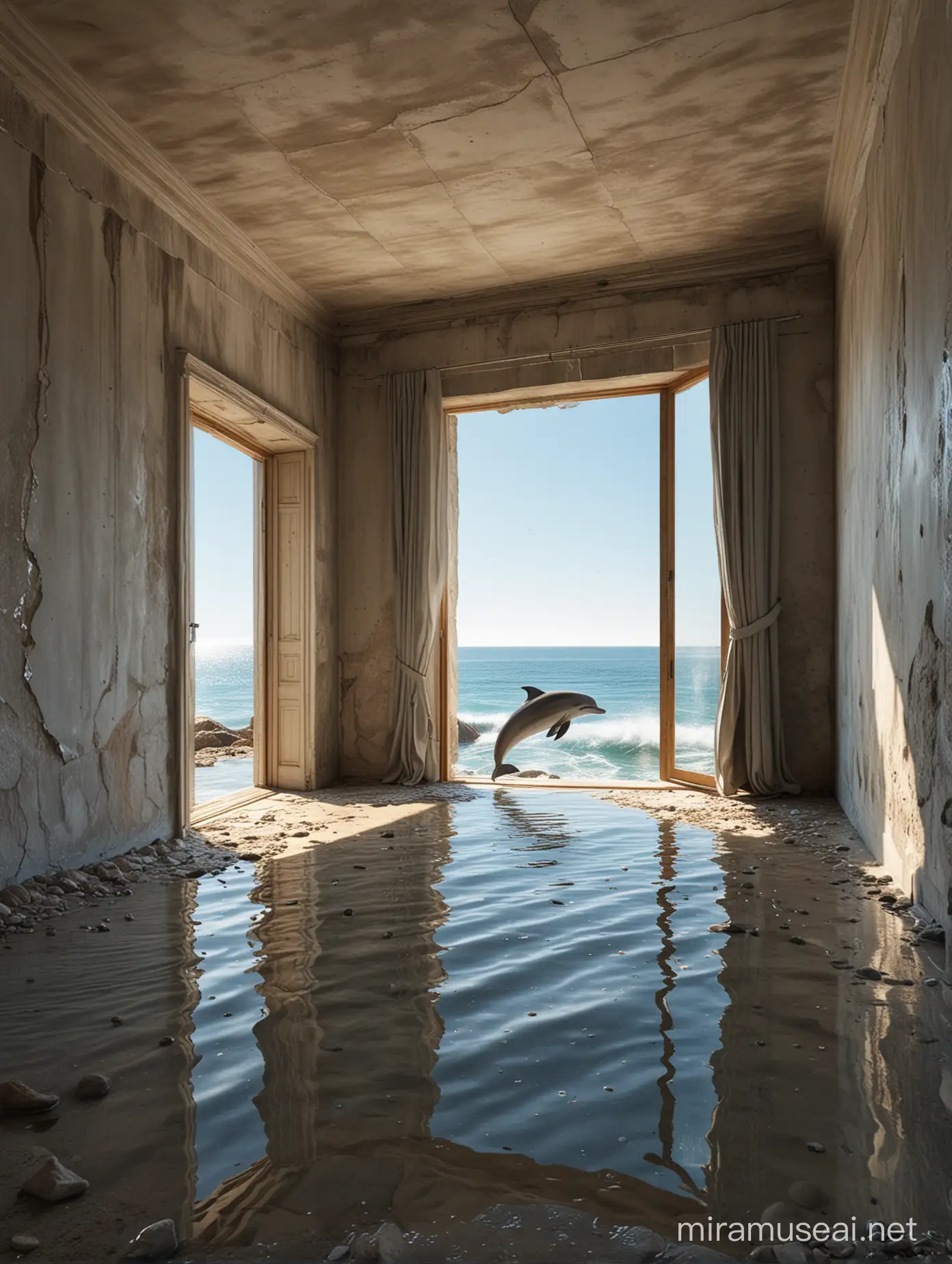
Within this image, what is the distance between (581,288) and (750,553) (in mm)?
2093

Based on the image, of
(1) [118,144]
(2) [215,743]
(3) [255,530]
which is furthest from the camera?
(2) [215,743]

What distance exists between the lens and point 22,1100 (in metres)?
1.67

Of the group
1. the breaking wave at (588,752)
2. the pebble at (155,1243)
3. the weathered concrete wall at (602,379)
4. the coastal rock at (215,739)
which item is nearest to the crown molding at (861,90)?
the weathered concrete wall at (602,379)

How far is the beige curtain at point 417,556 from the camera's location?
6.12 meters

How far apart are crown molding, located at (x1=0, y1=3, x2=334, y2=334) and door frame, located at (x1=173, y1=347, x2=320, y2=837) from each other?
749mm

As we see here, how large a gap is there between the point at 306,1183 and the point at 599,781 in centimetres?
488

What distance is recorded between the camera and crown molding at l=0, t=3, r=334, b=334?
3.33 m

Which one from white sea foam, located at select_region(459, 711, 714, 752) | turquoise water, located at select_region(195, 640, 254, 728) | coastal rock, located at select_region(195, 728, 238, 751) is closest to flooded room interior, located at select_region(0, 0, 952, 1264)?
coastal rock, located at select_region(195, 728, 238, 751)

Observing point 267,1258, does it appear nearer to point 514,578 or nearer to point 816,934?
point 816,934

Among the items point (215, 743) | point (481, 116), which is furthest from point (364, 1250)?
point (215, 743)

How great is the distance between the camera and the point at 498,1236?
50.3 inches

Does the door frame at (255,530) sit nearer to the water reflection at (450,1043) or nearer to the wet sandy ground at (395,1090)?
the water reflection at (450,1043)

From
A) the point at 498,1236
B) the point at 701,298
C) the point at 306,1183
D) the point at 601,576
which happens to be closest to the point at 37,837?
the point at 306,1183

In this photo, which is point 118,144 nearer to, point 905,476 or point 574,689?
point 905,476
